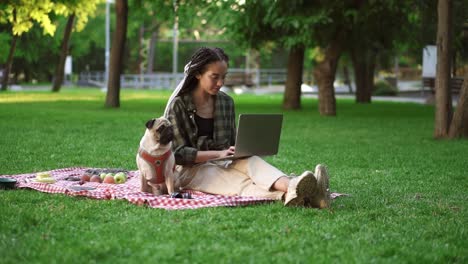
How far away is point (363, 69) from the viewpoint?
35406 mm

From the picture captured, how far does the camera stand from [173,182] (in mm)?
8367

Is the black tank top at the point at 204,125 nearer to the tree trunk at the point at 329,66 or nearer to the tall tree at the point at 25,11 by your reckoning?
the tall tree at the point at 25,11

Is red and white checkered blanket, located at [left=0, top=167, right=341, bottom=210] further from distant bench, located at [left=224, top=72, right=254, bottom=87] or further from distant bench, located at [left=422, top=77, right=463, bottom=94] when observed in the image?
distant bench, located at [left=224, top=72, right=254, bottom=87]

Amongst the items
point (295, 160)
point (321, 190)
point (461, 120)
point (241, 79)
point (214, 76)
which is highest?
point (214, 76)

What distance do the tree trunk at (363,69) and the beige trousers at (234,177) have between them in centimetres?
2001

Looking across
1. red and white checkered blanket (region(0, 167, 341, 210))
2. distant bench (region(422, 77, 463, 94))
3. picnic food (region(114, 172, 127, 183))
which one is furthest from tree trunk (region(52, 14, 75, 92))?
red and white checkered blanket (region(0, 167, 341, 210))

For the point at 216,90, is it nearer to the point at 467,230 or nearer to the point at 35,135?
the point at 467,230

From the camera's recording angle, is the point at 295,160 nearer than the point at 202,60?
No

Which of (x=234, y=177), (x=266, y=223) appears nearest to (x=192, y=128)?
(x=234, y=177)

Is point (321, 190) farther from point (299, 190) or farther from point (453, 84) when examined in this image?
point (453, 84)

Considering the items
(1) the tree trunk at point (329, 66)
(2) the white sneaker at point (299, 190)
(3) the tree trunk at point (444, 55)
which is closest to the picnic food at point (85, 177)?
(2) the white sneaker at point (299, 190)

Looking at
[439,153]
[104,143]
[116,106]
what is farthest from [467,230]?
[116,106]

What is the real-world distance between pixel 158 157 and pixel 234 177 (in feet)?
2.96

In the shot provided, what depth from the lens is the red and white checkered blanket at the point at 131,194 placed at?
7941 millimetres
